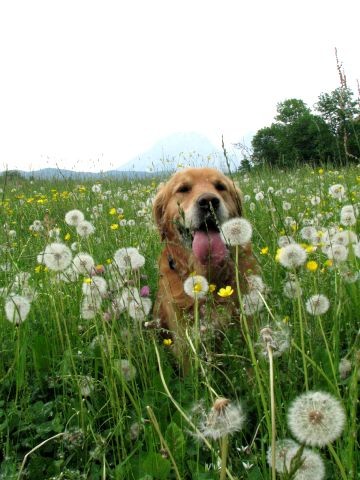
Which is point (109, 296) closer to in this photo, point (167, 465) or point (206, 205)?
point (167, 465)

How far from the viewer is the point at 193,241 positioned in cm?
382

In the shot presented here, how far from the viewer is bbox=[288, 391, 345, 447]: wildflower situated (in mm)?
952

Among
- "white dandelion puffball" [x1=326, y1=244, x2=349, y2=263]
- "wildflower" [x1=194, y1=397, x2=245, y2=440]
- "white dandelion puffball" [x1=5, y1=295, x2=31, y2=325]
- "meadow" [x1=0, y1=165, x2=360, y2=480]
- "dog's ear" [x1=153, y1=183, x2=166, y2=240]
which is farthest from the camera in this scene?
"dog's ear" [x1=153, y1=183, x2=166, y2=240]

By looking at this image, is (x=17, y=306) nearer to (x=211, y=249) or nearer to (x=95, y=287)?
(x=95, y=287)

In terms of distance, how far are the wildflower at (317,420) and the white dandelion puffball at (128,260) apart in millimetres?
1577

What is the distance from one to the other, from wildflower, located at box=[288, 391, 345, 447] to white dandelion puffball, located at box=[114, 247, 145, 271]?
1577 millimetres

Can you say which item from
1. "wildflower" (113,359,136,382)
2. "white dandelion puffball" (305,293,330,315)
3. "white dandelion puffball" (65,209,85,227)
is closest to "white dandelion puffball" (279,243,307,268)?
"white dandelion puffball" (305,293,330,315)

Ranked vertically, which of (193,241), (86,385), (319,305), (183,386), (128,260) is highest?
(128,260)

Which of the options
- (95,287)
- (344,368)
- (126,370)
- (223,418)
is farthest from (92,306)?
(223,418)

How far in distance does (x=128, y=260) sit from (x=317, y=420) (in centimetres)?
167

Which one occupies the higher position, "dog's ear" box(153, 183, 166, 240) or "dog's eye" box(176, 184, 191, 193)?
"dog's eye" box(176, 184, 191, 193)

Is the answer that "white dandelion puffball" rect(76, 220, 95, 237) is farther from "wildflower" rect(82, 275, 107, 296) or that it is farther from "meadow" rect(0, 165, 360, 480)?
"wildflower" rect(82, 275, 107, 296)

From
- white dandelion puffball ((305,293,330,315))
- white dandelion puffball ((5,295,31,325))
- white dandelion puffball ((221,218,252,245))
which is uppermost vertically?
white dandelion puffball ((221,218,252,245))

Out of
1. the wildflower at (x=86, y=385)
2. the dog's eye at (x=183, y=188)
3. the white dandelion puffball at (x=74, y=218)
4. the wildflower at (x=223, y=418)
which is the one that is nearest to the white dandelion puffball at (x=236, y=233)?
the wildflower at (x=86, y=385)
